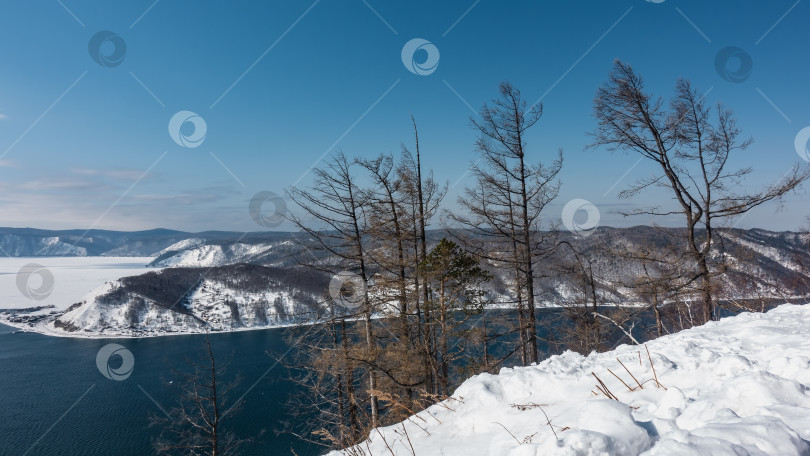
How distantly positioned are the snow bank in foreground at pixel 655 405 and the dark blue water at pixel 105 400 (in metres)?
15.7

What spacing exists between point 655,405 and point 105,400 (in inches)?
2099

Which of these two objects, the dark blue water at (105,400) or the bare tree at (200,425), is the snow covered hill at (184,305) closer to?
the dark blue water at (105,400)

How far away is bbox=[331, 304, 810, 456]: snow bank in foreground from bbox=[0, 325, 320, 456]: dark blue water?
1566 centimetres

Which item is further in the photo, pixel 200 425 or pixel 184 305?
pixel 184 305

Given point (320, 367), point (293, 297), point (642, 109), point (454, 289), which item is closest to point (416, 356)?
point (454, 289)

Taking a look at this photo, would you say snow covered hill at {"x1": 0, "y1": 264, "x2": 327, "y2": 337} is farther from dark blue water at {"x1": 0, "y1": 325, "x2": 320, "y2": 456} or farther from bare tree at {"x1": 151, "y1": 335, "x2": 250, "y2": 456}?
bare tree at {"x1": 151, "y1": 335, "x2": 250, "y2": 456}

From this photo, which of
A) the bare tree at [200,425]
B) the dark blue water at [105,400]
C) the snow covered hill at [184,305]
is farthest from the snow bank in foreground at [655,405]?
the snow covered hill at [184,305]

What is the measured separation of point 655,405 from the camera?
297 centimetres

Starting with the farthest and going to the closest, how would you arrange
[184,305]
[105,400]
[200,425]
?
[184,305]
[105,400]
[200,425]

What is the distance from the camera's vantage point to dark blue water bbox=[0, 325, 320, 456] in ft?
100

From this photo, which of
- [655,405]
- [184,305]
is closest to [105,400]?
[655,405]

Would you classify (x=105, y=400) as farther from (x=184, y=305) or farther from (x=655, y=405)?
(x=184, y=305)

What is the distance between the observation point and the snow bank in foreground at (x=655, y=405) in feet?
6.88

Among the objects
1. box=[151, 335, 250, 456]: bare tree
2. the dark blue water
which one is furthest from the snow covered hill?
box=[151, 335, 250, 456]: bare tree
